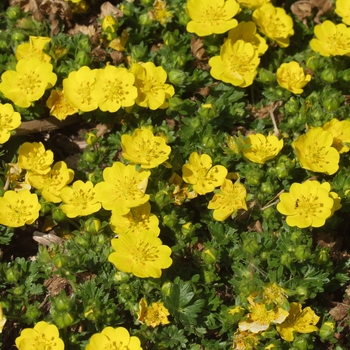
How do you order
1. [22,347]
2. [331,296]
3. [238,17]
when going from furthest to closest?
[238,17], [331,296], [22,347]

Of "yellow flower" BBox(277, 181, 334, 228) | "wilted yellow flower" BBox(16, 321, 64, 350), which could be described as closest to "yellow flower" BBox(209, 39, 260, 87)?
"yellow flower" BBox(277, 181, 334, 228)

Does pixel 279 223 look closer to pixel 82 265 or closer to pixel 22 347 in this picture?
pixel 82 265

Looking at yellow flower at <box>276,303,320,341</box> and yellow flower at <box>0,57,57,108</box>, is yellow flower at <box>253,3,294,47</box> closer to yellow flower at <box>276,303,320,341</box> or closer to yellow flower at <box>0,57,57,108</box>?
yellow flower at <box>0,57,57,108</box>

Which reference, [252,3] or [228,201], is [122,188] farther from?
[252,3]

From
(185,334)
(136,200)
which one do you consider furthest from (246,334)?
(136,200)

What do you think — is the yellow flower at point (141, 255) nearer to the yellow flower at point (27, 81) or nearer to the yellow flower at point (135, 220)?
the yellow flower at point (135, 220)

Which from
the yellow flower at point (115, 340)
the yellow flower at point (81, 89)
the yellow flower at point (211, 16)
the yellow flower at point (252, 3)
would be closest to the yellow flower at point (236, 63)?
the yellow flower at point (211, 16)
